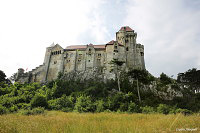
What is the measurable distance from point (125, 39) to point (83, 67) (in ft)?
63.6

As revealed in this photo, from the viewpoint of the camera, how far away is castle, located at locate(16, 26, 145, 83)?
4503 cm

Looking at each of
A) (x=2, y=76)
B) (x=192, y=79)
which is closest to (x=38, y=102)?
(x=2, y=76)

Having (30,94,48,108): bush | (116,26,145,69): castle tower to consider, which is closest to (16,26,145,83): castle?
(116,26,145,69): castle tower

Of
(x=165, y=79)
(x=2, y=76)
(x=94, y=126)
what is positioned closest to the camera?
(x=94, y=126)

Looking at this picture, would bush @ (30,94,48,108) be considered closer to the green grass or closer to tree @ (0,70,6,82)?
the green grass

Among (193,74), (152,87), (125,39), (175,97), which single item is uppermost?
(125,39)

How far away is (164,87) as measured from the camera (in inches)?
1422

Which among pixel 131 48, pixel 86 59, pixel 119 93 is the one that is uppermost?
pixel 131 48

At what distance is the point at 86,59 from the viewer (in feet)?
150

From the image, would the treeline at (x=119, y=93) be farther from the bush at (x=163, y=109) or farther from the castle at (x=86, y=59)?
the castle at (x=86, y=59)

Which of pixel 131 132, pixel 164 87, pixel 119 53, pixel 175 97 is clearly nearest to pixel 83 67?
pixel 119 53

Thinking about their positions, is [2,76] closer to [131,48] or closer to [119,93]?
[119,93]

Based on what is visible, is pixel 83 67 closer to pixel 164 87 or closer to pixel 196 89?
pixel 164 87

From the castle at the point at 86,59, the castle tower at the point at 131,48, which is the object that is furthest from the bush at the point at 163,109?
the castle tower at the point at 131,48
